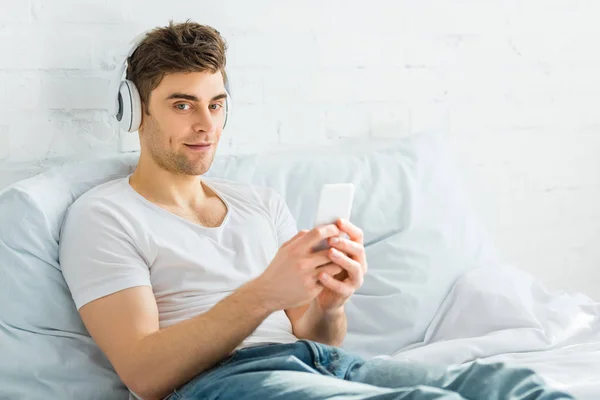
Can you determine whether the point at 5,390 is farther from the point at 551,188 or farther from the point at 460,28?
the point at 551,188

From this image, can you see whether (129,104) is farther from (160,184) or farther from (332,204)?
(332,204)

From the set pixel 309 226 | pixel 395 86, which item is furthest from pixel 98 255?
pixel 395 86

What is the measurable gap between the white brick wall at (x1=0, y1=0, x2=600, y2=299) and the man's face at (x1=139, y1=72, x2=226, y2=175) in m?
0.27

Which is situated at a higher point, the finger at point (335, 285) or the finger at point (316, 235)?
the finger at point (316, 235)

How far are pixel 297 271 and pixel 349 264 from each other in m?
0.09

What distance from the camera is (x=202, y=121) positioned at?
5.58 ft

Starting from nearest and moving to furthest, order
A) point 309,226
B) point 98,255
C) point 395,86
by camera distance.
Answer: point 98,255
point 309,226
point 395,86

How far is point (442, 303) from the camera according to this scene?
6.25 ft

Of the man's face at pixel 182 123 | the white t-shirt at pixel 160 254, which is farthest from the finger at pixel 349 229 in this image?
the man's face at pixel 182 123

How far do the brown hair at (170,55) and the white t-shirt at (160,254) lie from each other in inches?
7.7

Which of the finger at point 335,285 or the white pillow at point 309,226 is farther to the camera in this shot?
the white pillow at point 309,226

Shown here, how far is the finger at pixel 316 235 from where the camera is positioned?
1.40 metres

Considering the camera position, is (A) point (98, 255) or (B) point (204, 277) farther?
(B) point (204, 277)

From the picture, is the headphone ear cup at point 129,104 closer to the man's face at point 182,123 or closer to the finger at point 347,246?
the man's face at point 182,123
